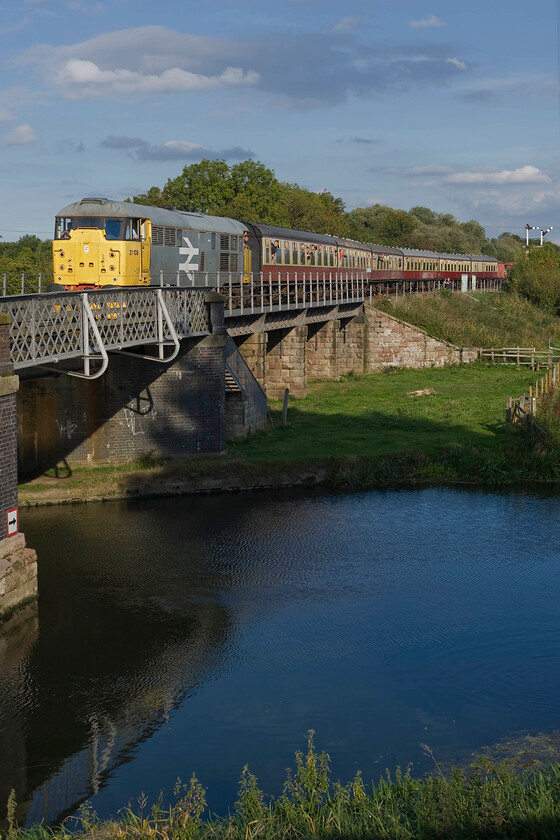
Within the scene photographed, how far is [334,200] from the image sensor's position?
141125 mm

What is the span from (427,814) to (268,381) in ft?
125

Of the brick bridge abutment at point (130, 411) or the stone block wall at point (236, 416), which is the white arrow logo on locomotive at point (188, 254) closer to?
the brick bridge abutment at point (130, 411)

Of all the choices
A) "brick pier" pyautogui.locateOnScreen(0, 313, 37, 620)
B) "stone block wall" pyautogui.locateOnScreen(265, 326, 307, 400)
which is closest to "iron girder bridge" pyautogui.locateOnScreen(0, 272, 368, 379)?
"brick pier" pyautogui.locateOnScreen(0, 313, 37, 620)

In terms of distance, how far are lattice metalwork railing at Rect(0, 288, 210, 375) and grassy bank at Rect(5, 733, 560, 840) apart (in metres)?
10.6

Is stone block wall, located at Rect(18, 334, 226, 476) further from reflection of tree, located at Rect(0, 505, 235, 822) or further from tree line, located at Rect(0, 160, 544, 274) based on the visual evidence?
tree line, located at Rect(0, 160, 544, 274)

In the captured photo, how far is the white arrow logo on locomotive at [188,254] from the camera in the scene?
36500mm

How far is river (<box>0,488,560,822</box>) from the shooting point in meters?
13.8

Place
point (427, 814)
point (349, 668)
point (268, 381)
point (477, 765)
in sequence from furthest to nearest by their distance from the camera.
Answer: point (268, 381), point (349, 668), point (477, 765), point (427, 814)

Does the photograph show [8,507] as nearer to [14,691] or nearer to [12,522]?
[12,522]

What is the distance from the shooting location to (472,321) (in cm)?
6319

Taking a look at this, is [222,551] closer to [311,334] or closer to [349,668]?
[349,668]

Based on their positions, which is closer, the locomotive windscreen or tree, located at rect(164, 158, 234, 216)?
the locomotive windscreen

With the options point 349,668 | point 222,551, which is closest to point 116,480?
point 222,551

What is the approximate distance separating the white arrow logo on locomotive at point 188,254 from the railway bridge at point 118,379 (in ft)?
5.98
